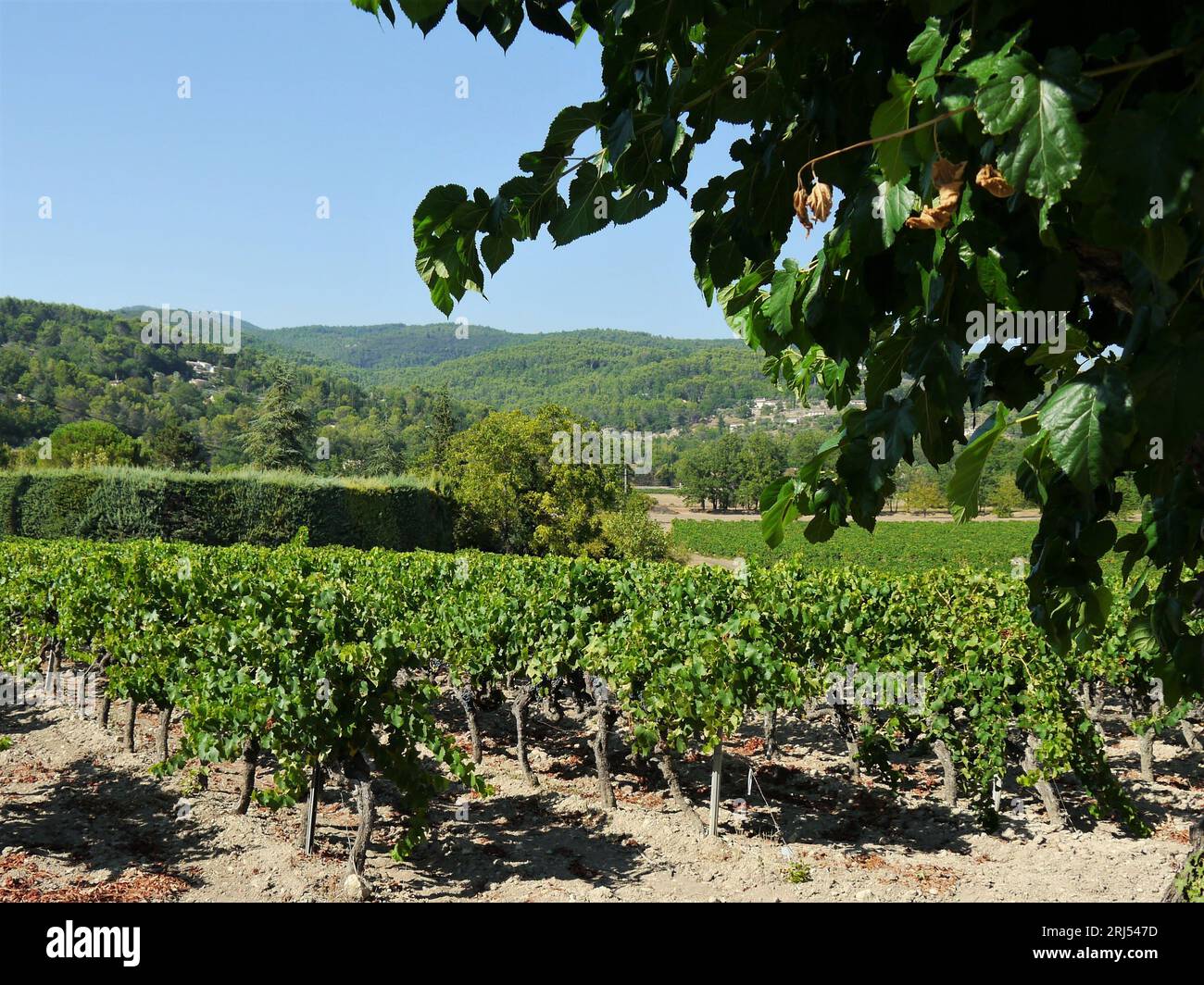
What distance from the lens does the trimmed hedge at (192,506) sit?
26.6 meters

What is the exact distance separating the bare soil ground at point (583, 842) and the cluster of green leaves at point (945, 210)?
5.68m

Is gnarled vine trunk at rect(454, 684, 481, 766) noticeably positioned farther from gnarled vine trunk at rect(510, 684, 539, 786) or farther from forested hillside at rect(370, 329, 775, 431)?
forested hillside at rect(370, 329, 775, 431)

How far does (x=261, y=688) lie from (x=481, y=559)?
25.4 ft

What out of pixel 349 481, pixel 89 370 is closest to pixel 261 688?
pixel 349 481

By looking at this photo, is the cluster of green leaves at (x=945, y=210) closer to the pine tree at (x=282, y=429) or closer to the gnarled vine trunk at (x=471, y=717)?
the gnarled vine trunk at (x=471, y=717)

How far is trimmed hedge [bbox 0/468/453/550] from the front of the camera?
87.2 feet

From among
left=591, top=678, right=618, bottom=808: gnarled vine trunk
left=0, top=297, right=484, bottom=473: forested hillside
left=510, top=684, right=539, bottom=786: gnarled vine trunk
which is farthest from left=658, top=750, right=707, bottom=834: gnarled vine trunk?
left=0, top=297, right=484, bottom=473: forested hillside

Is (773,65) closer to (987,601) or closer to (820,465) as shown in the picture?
(820,465)

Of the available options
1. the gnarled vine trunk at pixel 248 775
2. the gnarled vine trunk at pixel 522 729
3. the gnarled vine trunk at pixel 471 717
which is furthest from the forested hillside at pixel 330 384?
the gnarled vine trunk at pixel 248 775

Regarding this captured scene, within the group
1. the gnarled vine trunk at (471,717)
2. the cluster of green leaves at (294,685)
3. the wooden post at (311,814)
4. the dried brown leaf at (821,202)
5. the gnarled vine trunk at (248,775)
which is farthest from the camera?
the gnarled vine trunk at (471,717)

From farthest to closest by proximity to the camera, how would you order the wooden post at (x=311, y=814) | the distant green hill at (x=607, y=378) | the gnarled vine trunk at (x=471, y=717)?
1. the distant green hill at (x=607, y=378)
2. the gnarled vine trunk at (x=471, y=717)
3. the wooden post at (x=311, y=814)

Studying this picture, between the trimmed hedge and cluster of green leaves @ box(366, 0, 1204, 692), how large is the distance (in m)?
25.9

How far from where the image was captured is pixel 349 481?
30703 millimetres

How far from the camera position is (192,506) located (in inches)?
1063
